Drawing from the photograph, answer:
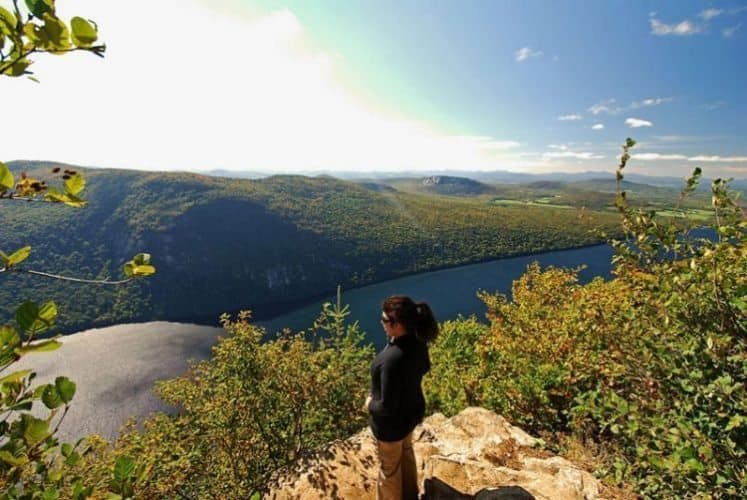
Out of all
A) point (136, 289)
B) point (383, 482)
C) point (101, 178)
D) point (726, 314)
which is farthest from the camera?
point (101, 178)

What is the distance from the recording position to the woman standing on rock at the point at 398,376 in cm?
429

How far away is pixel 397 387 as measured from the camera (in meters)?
4.29

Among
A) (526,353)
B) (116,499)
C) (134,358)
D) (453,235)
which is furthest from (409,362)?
(453,235)

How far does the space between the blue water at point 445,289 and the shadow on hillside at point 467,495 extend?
6299cm

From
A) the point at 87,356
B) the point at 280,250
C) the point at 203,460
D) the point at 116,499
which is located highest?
the point at 116,499

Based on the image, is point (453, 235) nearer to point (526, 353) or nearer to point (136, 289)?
point (136, 289)

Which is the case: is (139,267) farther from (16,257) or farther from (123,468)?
(123,468)

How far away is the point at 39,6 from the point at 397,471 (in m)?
5.14

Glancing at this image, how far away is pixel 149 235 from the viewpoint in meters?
125

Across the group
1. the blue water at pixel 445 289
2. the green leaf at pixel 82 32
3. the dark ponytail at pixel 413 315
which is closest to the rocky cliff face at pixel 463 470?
the dark ponytail at pixel 413 315

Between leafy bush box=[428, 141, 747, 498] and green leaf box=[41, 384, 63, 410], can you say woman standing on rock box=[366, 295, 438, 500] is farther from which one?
green leaf box=[41, 384, 63, 410]

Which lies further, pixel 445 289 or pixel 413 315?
pixel 445 289

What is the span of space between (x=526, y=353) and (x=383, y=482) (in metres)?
6.72

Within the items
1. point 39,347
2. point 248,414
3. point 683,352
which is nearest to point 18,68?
point 39,347
